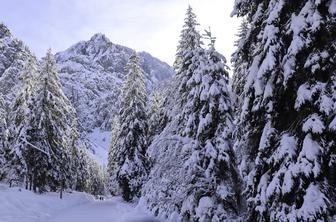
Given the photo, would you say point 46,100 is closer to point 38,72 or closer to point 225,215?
point 38,72

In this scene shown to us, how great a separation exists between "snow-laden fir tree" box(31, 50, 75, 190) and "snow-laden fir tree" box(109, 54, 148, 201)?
604cm

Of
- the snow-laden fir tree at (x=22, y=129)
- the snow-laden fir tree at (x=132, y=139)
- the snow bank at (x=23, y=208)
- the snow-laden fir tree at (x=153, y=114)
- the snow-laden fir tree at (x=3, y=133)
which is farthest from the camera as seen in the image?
the snow-laden fir tree at (x=153, y=114)

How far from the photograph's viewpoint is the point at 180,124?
22.8 metres

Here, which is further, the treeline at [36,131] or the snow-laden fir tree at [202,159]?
the treeline at [36,131]

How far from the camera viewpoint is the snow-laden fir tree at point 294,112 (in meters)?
8.66

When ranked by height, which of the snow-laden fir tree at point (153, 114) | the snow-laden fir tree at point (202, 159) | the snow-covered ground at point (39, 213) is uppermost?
the snow-laden fir tree at point (153, 114)

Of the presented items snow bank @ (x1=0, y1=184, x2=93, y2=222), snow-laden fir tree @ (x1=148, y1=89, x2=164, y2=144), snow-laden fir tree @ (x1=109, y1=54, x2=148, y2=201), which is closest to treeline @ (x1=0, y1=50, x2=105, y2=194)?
snow-laden fir tree @ (x1=109, y1=54, x2=148, y2=201)

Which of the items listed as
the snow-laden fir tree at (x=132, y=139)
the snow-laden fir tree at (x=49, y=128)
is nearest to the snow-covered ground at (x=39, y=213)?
the snow-laden fir tree at (x=132, y=139)

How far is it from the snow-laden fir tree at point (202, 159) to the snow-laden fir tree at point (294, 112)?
743 cm

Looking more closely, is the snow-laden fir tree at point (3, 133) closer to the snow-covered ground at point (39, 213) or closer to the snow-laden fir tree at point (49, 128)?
the snow-laden fir tree at point (49, 128)

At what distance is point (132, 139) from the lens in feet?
134

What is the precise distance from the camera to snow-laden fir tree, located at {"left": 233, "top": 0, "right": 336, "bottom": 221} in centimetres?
866

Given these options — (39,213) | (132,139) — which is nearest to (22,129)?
(132,139)

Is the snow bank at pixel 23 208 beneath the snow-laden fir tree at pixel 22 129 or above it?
beneath
